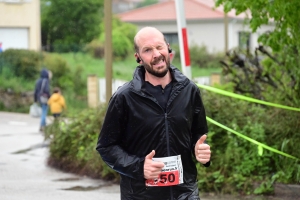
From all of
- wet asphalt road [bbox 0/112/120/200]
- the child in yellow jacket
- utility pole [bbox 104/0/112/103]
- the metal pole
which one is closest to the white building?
the child in yellow jacket

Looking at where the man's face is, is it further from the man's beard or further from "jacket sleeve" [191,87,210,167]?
"jacket sleeve" [191,87,210,167]

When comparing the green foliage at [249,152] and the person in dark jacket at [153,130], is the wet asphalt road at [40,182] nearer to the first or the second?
the green foliage at [249,152]

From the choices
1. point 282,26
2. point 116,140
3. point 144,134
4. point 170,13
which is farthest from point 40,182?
point 170,13

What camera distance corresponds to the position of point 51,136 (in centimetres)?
1284

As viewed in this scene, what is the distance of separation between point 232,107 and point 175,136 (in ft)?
19.3

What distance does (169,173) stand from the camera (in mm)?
4465

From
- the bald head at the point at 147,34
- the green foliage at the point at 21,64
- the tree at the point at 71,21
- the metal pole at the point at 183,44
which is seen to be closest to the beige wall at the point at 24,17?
the green foliage at the point at 21,64

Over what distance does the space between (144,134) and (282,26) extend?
16.3 feet

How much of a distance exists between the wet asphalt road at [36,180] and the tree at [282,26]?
2.88m

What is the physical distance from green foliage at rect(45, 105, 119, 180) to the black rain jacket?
616 cm

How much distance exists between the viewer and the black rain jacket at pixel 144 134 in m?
4.50

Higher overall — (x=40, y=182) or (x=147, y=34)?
(x=147, y=34)

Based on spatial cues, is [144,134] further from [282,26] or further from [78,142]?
[78,142]

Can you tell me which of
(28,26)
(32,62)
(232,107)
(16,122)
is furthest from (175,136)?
(28,26)
